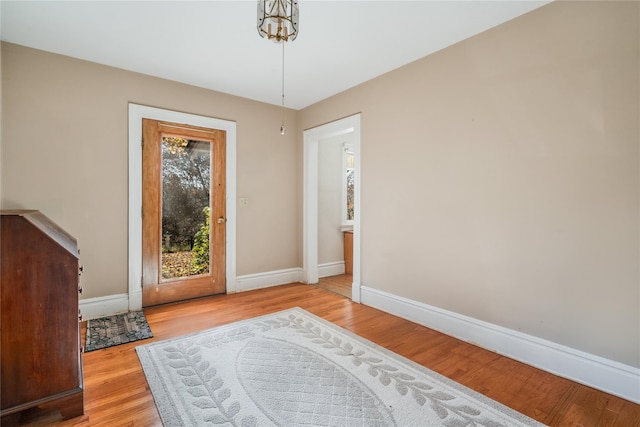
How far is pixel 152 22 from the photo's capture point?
7.73 feet

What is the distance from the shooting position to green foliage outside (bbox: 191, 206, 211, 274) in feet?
12.1

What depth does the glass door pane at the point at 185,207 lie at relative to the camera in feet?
11.4

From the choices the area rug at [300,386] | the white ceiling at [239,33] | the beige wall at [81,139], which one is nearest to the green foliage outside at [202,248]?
the beige wall at [81,139]

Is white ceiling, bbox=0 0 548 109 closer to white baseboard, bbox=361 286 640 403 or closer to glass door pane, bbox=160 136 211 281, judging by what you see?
glass door pane, bbox=160 136 211 281

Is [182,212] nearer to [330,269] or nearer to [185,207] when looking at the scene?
[185,207]

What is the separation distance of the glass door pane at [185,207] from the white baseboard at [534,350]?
2.40 meters

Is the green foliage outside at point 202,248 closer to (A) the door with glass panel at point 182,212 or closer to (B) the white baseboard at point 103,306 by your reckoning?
(A) the door with glass panel at point 182,212

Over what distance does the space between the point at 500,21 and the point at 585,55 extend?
667 millimetres

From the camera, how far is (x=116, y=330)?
2.73 meters

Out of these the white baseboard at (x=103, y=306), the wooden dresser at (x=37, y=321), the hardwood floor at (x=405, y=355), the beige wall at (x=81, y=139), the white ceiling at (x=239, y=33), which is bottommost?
the hardwood floor at (x=405, y=355)

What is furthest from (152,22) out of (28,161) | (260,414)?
(260,414)

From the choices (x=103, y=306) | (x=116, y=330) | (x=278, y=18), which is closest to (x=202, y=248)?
(x=103, y=306)

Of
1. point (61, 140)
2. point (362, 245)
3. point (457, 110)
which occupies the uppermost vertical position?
point (457, 110)

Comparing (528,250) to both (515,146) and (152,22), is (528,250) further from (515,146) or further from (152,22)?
(152,22)
